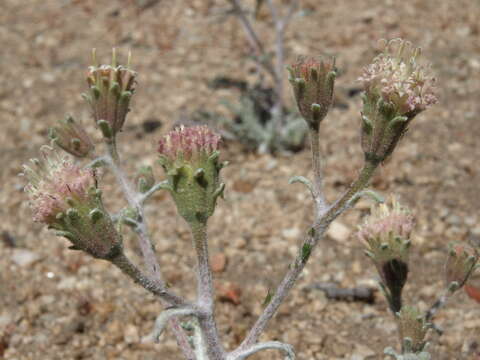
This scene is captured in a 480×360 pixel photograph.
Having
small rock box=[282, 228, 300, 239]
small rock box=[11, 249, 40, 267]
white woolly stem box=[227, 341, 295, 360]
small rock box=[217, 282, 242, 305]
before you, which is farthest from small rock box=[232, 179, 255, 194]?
white woolly stem box=[227, 341, 295, 360]

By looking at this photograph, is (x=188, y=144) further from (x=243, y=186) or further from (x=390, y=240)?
(x=243, y=186)

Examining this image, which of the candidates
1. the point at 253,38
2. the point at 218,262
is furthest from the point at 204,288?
the point at 253,38

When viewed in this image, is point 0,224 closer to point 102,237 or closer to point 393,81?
point 102,237

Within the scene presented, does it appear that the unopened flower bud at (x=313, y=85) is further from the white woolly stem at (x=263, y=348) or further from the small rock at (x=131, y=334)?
the small rock at (x=131, y=334)

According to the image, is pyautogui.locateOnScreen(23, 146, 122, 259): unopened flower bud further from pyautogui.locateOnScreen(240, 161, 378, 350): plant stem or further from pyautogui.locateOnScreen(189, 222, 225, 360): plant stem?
pyautogui.locateOnScreen(240, 161, 378, 350): plant stem

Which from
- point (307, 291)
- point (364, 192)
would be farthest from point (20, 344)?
point (364, 192)

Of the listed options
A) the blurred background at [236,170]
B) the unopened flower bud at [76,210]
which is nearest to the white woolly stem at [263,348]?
the unopened flower bud at [76,210]
